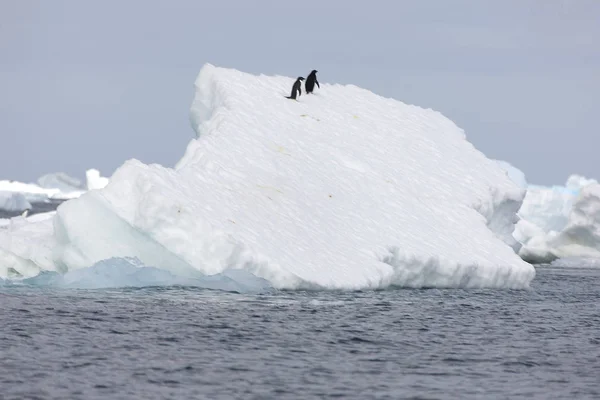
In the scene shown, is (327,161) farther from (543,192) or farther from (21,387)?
(543,192)

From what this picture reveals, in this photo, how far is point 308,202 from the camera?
24.4 metres

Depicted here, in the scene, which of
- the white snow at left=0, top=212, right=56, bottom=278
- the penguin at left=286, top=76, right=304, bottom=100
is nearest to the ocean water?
the white snow at left=0, top=212, right=56, bottom=278

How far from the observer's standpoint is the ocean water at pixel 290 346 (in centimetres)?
1362

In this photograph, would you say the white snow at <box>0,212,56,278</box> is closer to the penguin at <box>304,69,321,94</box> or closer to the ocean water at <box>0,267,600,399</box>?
the ocean water at <box>0,267,600,399</box>

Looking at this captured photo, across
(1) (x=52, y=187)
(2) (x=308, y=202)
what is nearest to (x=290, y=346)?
(2) (x=308, y=202)

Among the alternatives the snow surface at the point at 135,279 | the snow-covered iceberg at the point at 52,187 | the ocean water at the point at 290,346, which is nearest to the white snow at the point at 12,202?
the snow-covered iceberg at the point at 52,187

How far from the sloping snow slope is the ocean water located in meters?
0.74

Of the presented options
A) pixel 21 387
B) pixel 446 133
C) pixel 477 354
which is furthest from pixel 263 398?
pixel 446 133

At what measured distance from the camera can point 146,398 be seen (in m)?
12.8

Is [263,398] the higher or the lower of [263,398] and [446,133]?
the lower

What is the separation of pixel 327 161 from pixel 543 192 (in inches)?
1314

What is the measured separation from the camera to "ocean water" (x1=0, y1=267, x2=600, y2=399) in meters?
13.6

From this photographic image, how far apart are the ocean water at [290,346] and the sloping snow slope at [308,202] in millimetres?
736

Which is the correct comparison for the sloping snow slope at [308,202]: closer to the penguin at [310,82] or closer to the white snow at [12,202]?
the penguin at [310,82]
